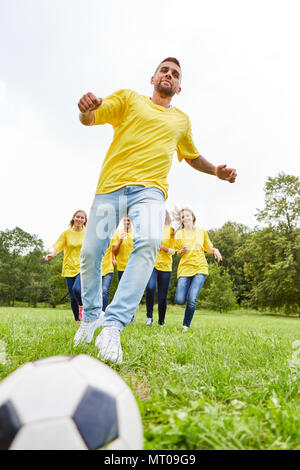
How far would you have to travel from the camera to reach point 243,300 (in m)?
46.9

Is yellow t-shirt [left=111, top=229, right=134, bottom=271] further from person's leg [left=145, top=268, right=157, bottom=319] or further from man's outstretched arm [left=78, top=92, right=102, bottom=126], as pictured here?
man's outstretched arm [left=78, top=92, right=102, bottom=126]

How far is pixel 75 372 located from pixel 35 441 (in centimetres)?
27

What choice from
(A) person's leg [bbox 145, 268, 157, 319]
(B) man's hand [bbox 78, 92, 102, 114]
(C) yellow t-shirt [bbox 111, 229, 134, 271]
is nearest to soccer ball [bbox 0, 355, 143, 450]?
(B) man's hand [bbox 78, 92, 102, 114]

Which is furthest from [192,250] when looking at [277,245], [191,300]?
[277,245]

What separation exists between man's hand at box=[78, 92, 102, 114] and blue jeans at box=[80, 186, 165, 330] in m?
0.76

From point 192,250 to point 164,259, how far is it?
72 cm

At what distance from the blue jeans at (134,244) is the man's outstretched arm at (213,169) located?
942mm

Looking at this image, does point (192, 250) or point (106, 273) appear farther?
point (106, 273)

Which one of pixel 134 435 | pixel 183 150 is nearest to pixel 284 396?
pixel 134 435

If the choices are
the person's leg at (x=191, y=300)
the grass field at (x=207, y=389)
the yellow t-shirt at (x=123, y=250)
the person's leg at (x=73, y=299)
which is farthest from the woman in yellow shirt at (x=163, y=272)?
the grass field at (x=207, y=389)

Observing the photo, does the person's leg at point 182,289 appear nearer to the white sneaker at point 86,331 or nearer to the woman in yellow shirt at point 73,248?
the woman in yellow shirt at point 73,248

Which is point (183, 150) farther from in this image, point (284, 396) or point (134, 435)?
point (134, 435)

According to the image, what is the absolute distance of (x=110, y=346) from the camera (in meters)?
2.69

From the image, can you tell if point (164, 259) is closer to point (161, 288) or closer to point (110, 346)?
point (161, 288)
